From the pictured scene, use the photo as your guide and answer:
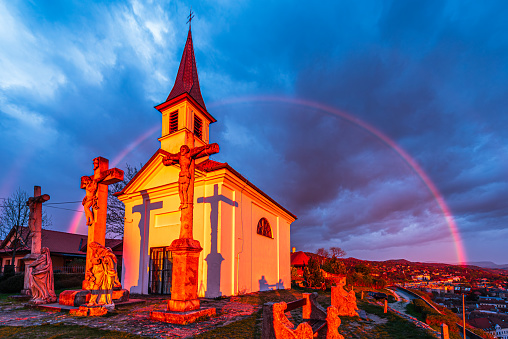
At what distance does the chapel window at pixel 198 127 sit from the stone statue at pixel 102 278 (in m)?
9.72

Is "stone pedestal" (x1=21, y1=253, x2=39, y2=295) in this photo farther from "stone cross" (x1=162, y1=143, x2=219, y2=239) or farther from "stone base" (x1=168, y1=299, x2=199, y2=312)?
"stone cross" (x1=162, y1=143, x2=219, y2=239)

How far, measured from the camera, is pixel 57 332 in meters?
5.96

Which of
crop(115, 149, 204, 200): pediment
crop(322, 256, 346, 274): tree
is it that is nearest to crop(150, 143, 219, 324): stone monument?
crop(115, 149, 204, 200): pediment

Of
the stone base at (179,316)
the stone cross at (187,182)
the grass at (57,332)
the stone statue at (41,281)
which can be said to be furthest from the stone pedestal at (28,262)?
the stone cross at (187,182)

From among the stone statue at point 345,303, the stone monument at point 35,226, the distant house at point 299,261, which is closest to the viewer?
the stone statue at point 345,303

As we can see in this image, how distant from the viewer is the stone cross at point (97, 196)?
10242mm

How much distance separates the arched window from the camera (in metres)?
17.3

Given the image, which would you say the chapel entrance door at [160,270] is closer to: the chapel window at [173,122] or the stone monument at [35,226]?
the stone monument at [35,226]

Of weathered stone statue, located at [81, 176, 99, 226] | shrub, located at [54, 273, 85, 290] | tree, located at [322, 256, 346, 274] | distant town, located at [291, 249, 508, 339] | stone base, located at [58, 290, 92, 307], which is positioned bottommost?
distant town, located at [291, 249, 508, 339]

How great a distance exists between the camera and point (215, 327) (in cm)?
641

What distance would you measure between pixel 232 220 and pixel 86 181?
6.50m

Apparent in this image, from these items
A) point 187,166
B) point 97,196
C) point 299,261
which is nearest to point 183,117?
point 97,196

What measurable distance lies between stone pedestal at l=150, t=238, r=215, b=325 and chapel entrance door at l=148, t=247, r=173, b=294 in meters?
7.16

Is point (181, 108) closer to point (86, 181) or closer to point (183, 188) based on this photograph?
point (86, 181)
